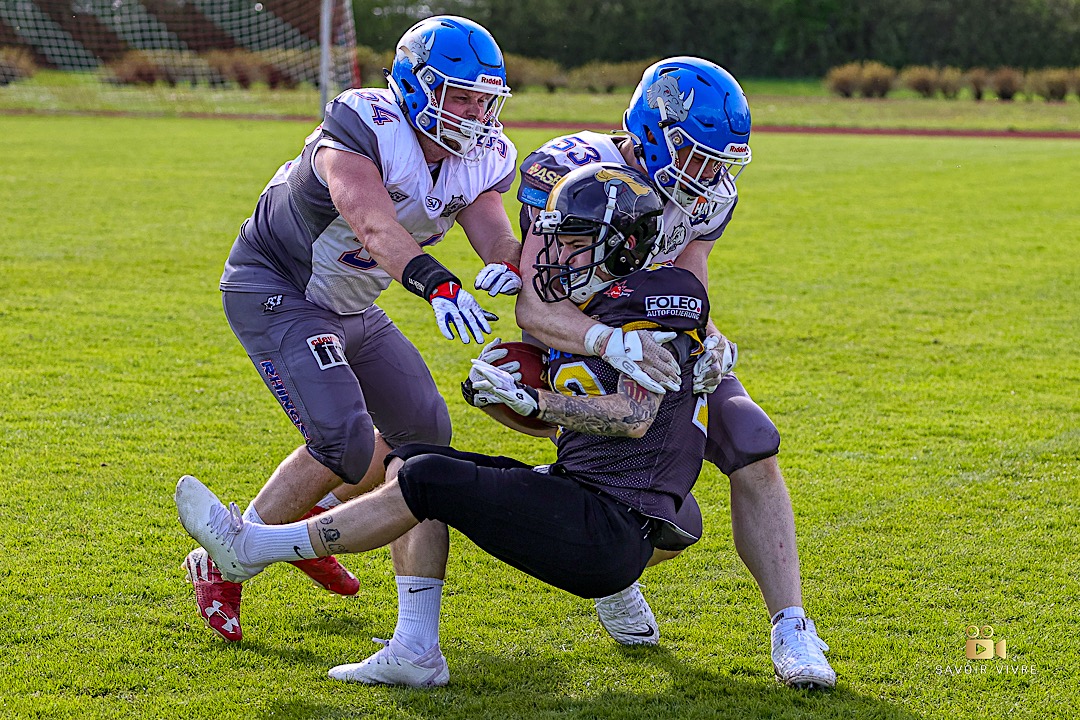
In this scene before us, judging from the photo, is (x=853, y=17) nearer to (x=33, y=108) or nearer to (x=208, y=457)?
(x=33, y=108)

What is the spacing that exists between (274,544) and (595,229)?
49.0 inches

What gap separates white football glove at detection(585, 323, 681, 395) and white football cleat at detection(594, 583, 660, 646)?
0.81 m

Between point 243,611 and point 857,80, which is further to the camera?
point 857,80

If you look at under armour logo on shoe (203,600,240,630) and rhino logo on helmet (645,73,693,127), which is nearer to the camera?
rhino logo on helmet (645,73,693,127)

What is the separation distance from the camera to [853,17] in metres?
60.8

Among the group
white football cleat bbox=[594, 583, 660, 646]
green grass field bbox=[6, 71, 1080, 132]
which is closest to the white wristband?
white football cleat bbox=[594, 583, 660, 646]

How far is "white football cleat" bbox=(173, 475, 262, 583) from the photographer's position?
11.1 feet

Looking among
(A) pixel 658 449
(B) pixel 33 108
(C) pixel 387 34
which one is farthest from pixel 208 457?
(C) pixel 387 34

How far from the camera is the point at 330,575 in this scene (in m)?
3.99

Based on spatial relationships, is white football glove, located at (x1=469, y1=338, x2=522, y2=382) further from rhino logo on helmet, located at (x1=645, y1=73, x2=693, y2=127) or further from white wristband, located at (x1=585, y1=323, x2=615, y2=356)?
rhino logo on helmet, located at (x1=645, y1=73, x2=693, y2=127)

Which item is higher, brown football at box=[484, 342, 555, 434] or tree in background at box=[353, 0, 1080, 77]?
brown football at box=[484, 342, 555, 434]

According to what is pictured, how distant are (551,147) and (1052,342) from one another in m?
5.42

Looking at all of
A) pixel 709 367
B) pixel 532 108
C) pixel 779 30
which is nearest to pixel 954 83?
pixel 779 30

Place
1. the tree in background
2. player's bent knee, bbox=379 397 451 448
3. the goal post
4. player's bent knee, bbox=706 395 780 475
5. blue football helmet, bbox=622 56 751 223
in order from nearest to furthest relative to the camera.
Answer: blue football helmet, bbox=622 56 751 223 < player's bent knee, bbox=706 395 780 475 < player's bent knee, bbox=379 397 451 448 < the goal post < the tree in background
